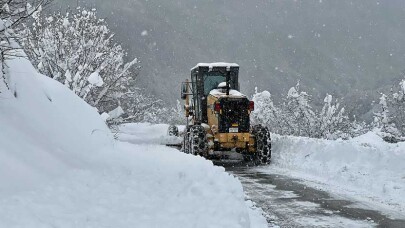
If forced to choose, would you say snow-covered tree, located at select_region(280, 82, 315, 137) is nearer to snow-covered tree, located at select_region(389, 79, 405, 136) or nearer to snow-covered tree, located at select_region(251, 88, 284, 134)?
snow-covered tree, located at select_region(251, 88, 284, 134)

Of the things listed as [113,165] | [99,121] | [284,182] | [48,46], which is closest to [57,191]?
[113,165]

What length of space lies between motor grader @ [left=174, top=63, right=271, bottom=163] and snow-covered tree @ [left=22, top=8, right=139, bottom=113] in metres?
2.91

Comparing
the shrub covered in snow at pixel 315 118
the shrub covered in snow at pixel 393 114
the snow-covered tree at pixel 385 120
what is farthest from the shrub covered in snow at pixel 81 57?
the shrub covered in snow at pixel 315 118

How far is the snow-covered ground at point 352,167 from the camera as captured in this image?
8.12 m

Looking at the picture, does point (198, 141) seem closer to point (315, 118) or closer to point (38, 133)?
point (38, 133)

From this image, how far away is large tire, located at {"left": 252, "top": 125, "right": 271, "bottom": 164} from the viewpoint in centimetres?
1296

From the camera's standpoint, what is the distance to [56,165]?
6.02 m

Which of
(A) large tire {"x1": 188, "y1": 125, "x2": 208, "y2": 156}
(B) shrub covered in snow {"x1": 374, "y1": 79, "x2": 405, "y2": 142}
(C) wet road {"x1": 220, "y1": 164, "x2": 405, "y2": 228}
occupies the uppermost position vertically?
(B) shrub covered in snow {"x1": 374, "y1": 79, "x2": 405, "y2": 142}

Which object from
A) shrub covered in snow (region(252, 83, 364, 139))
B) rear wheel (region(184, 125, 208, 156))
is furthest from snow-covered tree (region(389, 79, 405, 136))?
rear wheel (region(184, 125, 208, 156))

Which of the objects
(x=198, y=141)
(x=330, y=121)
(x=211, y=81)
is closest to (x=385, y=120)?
(x=330, y=121)

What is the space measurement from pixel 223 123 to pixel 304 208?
6192 mm

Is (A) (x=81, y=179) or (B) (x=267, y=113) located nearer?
(A) (x=81, y=179)

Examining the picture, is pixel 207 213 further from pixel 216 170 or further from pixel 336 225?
pixel 216 170

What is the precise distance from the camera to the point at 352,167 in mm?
10609
